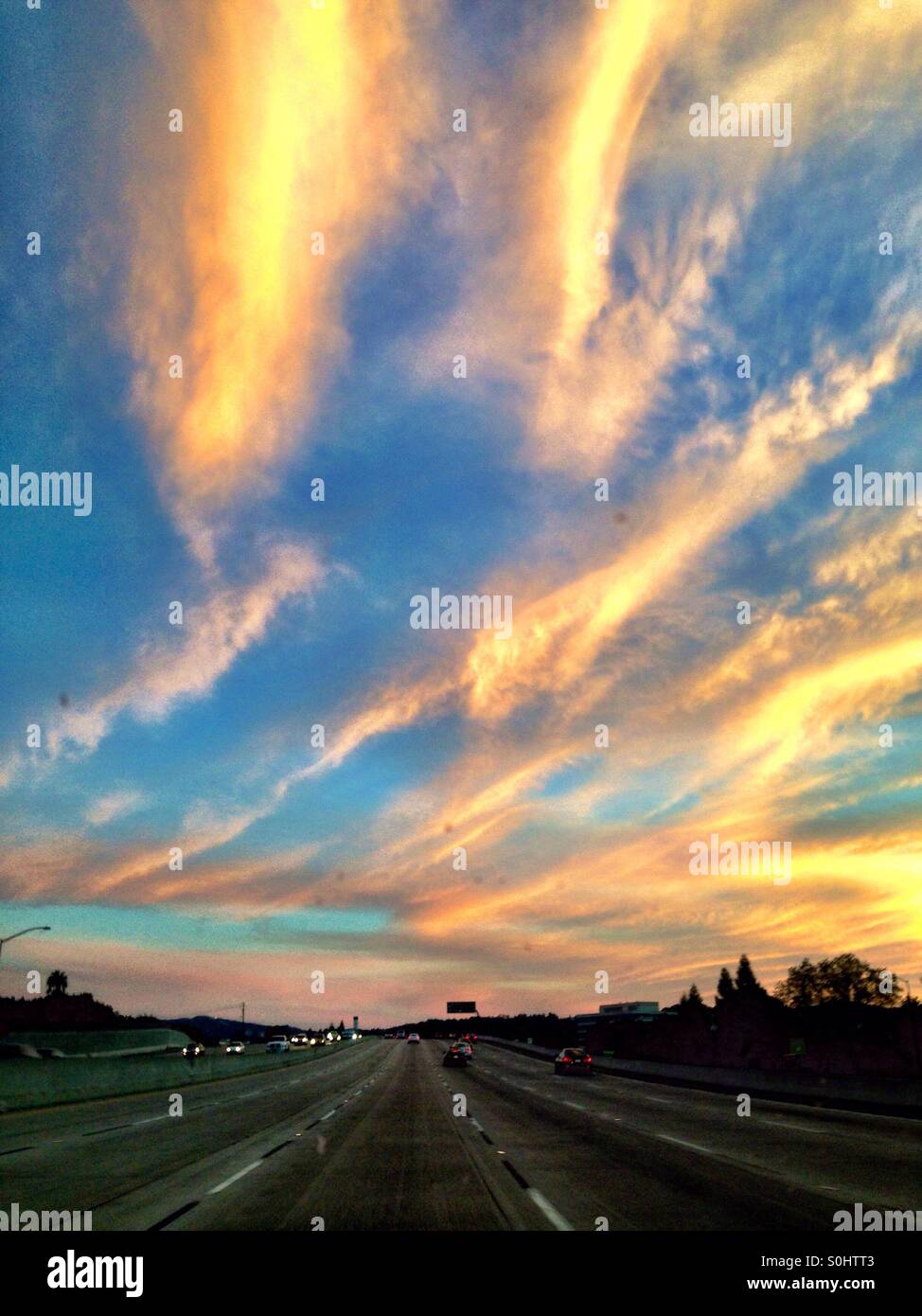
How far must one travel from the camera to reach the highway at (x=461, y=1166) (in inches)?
430

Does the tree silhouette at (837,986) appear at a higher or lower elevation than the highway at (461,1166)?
lower

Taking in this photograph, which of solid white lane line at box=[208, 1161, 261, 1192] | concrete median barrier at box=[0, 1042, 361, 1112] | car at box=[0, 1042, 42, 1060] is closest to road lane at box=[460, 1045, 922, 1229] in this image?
solid white lane line at box=[208, 1161, 261, 1192]

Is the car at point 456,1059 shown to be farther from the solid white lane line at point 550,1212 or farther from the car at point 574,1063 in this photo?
the solid white lane line at point 550,1212

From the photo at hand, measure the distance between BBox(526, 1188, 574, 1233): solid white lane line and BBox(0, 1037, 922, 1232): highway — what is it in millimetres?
33

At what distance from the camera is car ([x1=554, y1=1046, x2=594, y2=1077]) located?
55531 mm

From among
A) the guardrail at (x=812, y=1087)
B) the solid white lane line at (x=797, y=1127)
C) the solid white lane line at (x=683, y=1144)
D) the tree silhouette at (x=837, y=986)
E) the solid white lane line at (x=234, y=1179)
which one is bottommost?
the tree silhouette at (x=837, y=986)

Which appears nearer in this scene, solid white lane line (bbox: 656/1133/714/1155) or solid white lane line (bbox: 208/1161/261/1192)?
solid white lane line (bbox: 208/1161/261/1192)

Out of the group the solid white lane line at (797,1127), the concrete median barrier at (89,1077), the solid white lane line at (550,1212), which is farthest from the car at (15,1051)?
the solid white lane line at (550,1212)

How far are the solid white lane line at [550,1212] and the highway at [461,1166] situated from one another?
0.11ft

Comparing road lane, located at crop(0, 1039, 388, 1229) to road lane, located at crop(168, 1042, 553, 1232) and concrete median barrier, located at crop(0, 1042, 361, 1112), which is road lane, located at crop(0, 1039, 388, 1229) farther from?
concrete median barrier, located at crop(0, 1042, 361, 1112)
